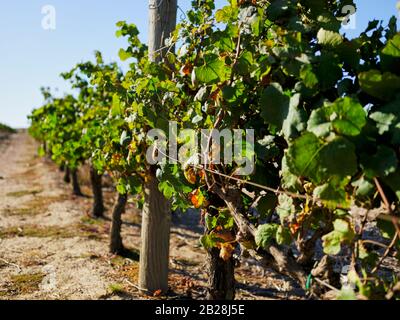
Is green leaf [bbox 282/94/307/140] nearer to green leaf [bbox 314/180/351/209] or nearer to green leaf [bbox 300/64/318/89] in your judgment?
green leaf [bbox 300/64/318/89]

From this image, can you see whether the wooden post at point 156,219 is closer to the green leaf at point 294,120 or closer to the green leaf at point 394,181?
the green leaf at point 294,120

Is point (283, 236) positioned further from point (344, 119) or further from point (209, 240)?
point (209, 240)

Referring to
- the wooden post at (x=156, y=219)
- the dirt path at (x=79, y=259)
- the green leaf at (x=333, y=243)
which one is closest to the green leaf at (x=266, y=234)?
the green leaf at (x=333, y=243)

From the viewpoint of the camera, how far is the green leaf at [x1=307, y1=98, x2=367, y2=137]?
1.39 metres

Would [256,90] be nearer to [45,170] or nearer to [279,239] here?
[279,239]

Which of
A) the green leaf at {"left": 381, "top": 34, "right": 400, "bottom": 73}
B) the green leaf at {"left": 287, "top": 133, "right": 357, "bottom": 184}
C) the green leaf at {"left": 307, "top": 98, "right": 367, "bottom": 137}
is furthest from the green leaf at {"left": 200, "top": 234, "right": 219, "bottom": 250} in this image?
the green leaf at {"left": 381, "top": 34, "right": 400, "bottom": 73}

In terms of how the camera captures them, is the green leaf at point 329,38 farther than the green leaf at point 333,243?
Yes

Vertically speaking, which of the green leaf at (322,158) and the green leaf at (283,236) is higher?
the green leaf at (322,158)

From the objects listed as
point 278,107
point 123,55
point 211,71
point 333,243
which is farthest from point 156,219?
point 333,243

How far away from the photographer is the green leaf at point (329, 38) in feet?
5.66

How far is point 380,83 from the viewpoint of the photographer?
1482 mm

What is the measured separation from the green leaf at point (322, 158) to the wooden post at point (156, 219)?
2.75m

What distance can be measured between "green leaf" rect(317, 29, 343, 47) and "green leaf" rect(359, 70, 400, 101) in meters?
0.31

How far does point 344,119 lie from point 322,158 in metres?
→ 0.15
